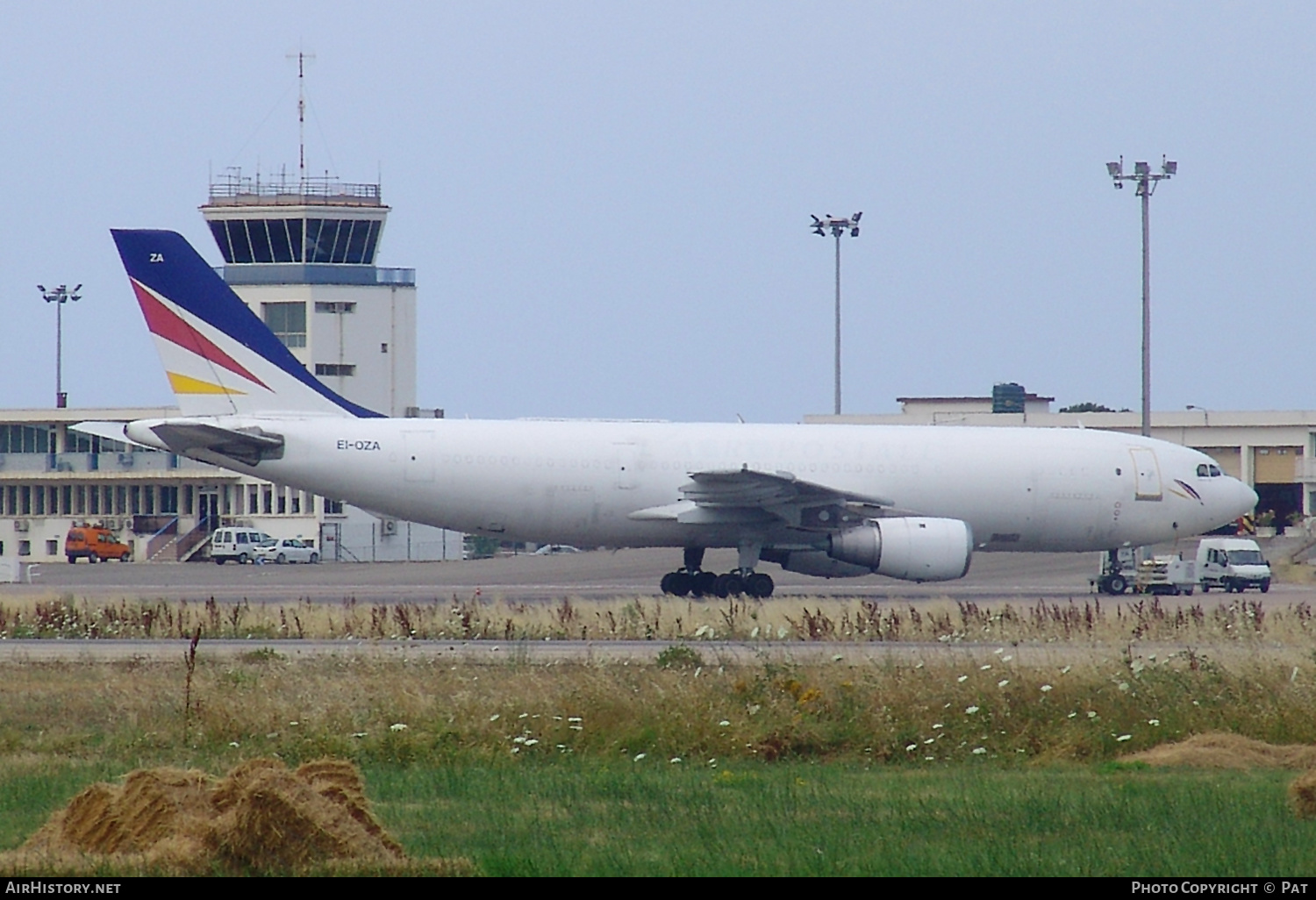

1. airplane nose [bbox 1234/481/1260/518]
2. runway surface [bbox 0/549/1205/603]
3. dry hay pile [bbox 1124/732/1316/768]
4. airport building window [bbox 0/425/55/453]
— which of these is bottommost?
runway surface [bbox 0/549/1205/603]

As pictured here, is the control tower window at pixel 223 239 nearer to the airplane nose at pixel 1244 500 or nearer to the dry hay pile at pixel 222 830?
the airplane nose at pixel 1244 500

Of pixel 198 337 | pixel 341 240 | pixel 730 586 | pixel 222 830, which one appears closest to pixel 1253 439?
pixel 341 240

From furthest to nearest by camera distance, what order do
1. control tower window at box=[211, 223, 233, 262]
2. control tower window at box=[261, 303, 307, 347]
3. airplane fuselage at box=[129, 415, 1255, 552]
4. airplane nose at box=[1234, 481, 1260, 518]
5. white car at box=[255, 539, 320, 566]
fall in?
control tower window at box=[211, 223, 233, 262]
control tower window at box=[261, 303, 307, 347]
white car at box=[255, 539, 320, 566]
airplane nose at box=[1234, 481, 1260, 518]
airplane fuselage at box=[129, 415, 1255, 552]

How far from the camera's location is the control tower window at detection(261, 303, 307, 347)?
68.0 meters

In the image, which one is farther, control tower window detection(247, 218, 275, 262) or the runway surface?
control tower window detection(247, 218, 275, 262)

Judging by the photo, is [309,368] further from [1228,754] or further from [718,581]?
[1228,754]

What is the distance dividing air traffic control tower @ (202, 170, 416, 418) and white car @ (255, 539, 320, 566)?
6.48 meters

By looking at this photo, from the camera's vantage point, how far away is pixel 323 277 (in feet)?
225

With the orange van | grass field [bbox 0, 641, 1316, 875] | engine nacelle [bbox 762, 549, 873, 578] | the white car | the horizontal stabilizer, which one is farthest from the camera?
the orange van

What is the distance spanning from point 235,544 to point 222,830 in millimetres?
55600

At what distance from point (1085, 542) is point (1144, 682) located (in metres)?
20.8

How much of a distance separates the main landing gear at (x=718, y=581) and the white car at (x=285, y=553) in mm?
29184

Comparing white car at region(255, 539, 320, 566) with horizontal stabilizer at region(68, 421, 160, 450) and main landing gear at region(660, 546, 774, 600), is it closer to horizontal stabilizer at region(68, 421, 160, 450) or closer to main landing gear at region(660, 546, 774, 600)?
horizontal stabilizer at region(68, 421, 160, 450)

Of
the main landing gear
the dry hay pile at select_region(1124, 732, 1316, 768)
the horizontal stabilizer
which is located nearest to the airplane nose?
the main landing gear
